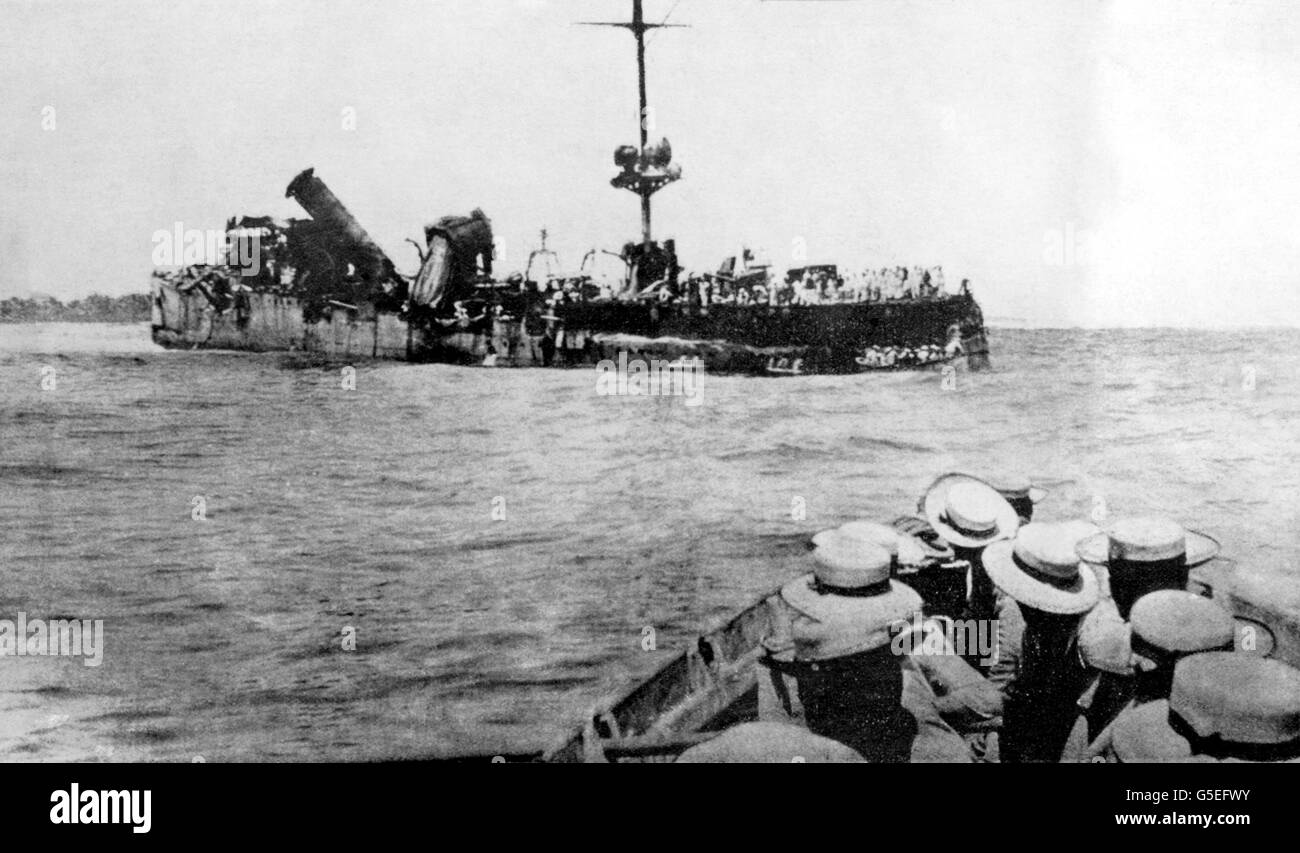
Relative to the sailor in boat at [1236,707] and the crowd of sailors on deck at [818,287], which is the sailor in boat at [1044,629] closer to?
the sailor in boat at [1236,707]

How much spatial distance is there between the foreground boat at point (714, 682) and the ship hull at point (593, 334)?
1547mm

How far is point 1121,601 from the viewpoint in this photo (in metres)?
3.07

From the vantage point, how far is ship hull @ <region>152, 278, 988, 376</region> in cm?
471

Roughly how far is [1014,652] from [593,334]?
8.69 ft

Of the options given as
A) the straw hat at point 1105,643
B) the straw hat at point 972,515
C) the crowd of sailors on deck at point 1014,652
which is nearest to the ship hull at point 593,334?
the straw hat at point 972,515

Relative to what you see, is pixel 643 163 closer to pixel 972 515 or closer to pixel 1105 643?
pixel 972 515

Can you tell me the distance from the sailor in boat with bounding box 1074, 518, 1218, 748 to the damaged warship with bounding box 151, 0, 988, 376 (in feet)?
4.62

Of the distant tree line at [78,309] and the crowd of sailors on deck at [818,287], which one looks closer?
the distant tree line at [78,309]

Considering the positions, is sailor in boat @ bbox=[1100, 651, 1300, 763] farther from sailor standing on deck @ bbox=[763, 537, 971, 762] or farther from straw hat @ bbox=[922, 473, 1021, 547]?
straw hat @ bbox=[922, 473, 1021, 547]

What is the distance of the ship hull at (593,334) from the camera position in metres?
4.71

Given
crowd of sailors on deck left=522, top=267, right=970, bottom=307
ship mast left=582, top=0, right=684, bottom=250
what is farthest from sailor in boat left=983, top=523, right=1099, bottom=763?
→ ship mast left=582, top=0, right=684, bottom=250

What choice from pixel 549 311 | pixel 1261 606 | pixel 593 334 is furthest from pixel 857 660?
pixel 549 311

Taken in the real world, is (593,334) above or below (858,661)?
above

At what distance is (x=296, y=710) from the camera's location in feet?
11.3
